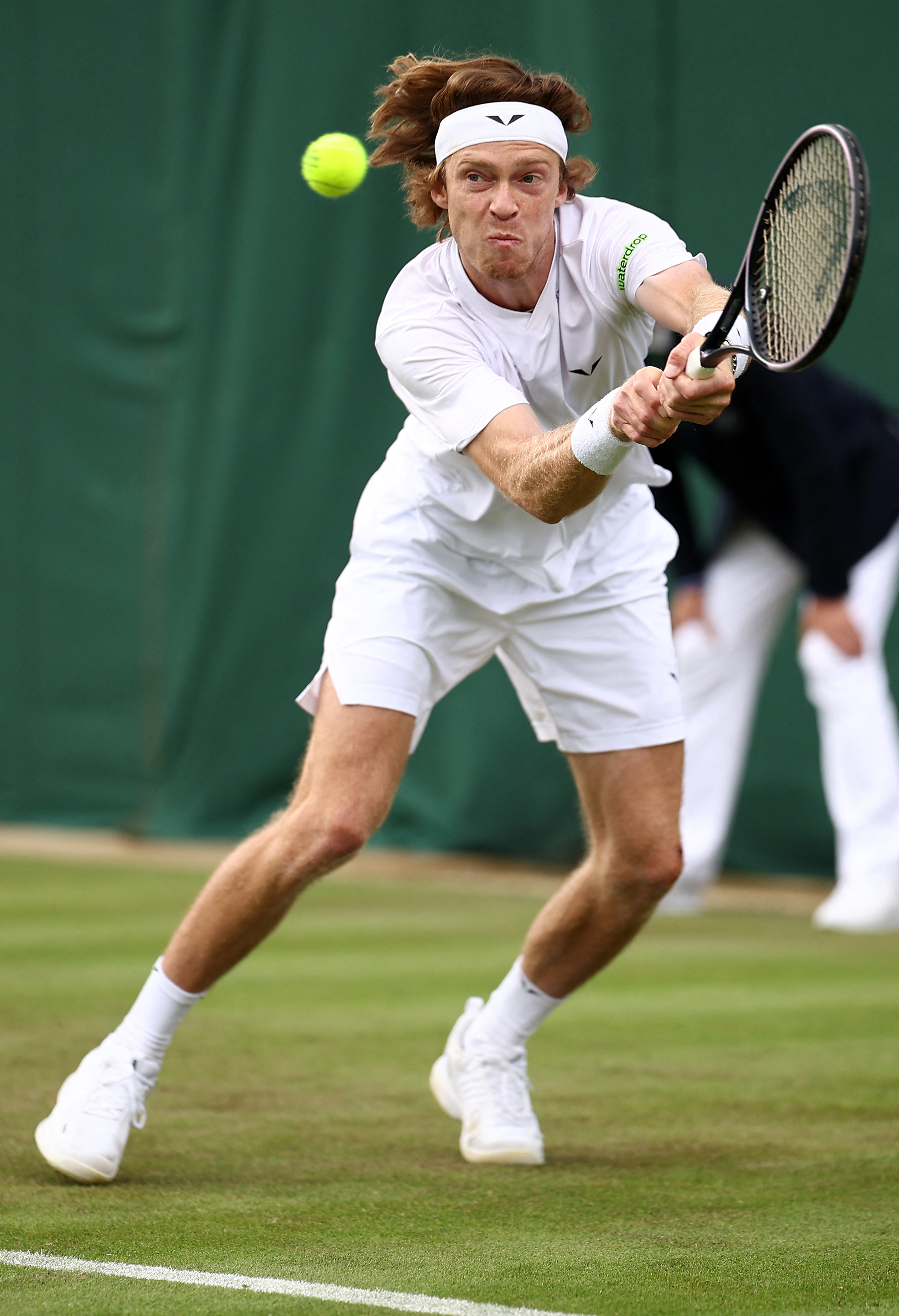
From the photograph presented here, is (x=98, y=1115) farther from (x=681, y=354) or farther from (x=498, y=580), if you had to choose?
(x=681, y=354)

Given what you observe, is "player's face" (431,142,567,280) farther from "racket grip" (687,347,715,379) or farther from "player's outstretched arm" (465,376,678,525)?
"racket grip" (687,347,715,379)

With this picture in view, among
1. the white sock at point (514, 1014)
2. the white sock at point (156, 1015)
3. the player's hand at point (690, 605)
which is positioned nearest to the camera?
the white sock at point (156, 1015)

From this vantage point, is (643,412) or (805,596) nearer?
(643,412)

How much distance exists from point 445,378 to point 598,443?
385 mm

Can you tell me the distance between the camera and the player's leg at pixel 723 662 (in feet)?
22.2

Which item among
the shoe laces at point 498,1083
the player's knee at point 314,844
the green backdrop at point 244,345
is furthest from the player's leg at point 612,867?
the green backdrop at point 244,345

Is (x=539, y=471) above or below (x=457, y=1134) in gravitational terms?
above

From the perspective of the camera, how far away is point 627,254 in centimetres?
311

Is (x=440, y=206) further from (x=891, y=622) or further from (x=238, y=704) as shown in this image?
(x=238, y=704)

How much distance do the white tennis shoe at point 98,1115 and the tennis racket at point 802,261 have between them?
4.87 ft

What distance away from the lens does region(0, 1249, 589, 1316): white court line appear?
8.11ft

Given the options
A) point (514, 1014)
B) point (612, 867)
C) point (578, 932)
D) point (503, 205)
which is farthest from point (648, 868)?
point (503, 205)

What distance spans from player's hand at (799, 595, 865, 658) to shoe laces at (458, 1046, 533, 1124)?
3.22 meters

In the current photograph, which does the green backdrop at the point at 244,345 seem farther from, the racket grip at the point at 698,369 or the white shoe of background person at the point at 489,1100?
the racket grip at the point at 698,369
